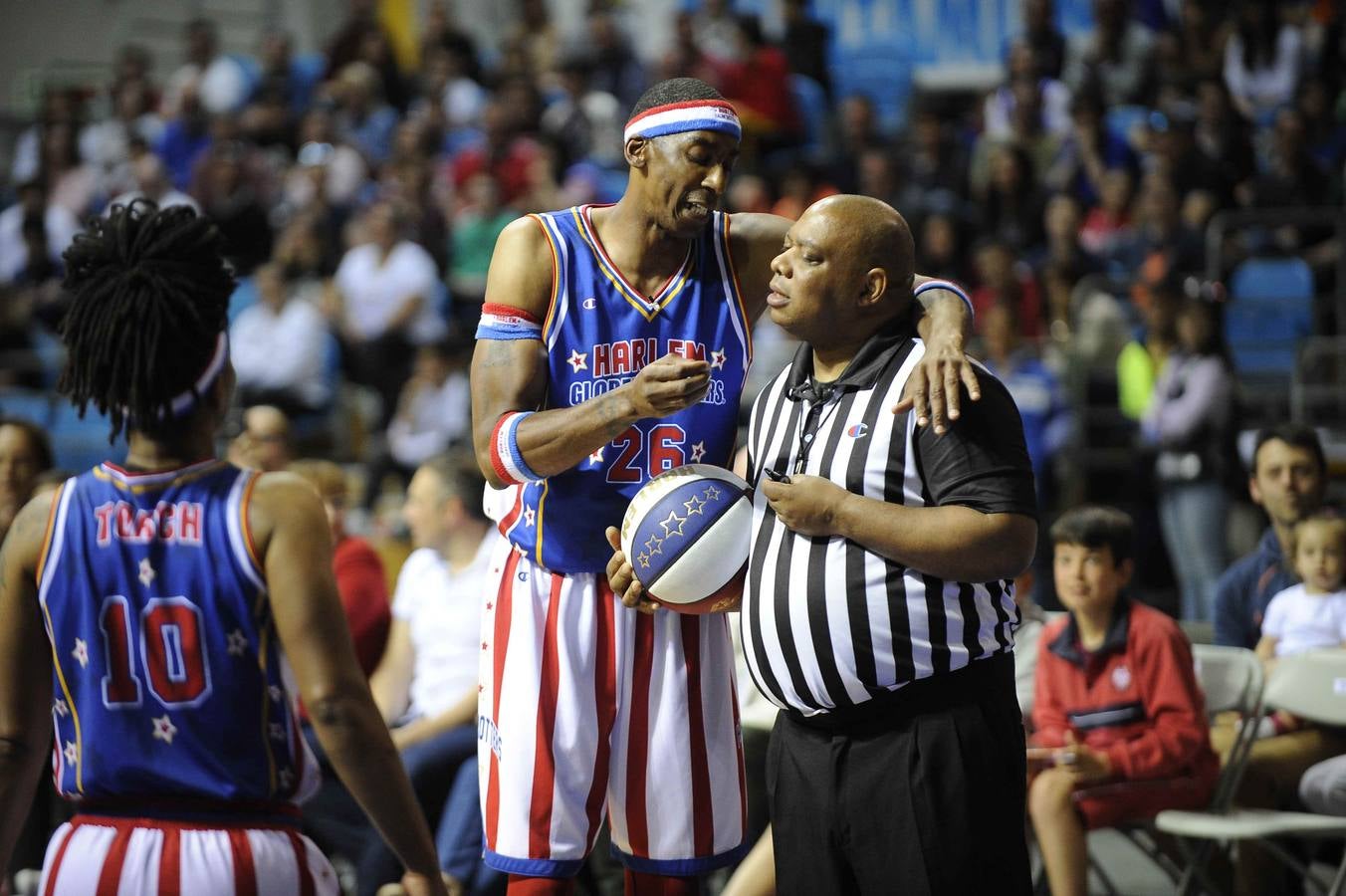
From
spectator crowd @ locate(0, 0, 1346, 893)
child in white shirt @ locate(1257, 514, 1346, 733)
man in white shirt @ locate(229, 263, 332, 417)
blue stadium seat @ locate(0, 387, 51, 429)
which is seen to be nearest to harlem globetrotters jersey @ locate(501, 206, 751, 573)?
spectator crowd @ locate(0, 0, 1346, 893)

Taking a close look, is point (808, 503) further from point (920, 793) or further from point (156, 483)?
point (156, 483)

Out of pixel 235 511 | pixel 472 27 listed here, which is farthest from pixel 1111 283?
pixel 472 27

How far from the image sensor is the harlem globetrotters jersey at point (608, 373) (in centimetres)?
365

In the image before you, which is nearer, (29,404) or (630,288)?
(630,288)

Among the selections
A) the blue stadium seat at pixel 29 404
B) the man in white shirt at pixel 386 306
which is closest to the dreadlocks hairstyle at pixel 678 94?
the man in white shirt at pixel 386 306

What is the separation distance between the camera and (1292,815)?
5.25 m

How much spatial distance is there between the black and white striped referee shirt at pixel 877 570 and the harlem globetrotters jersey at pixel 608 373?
45 centimetres

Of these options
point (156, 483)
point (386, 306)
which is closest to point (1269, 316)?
point (386, 306)

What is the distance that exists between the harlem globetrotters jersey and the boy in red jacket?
2152 mm

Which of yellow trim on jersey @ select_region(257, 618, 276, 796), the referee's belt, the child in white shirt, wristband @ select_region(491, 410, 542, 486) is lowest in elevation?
the child in white shirt

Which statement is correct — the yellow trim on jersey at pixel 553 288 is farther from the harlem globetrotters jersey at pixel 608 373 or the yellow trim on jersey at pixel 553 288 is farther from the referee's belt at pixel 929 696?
the referee's belt at pixel 929 696

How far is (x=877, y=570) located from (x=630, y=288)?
1.03 metres

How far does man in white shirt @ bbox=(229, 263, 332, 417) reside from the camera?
449 inches

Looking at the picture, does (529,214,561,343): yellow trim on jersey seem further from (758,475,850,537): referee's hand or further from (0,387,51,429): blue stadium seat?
(0,387,51,429): blue stadium seat
